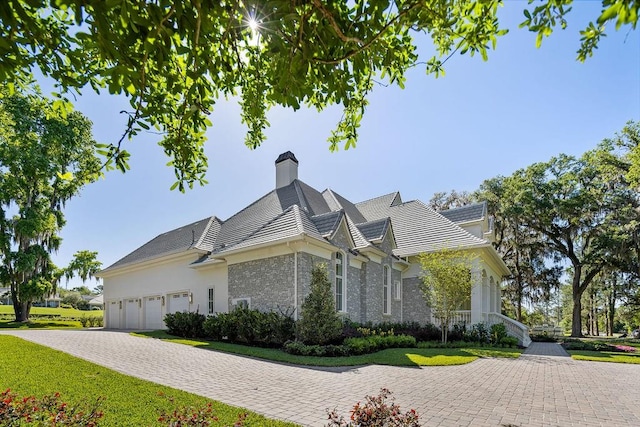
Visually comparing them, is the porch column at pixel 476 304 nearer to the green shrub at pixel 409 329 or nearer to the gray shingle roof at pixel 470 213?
the green shrub at pixel 409 329

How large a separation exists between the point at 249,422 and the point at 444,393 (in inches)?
161

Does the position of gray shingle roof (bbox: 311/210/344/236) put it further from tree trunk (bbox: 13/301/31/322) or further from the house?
tree trunk (bbox: 13/301/31/322)

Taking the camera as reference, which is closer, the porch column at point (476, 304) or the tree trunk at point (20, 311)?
the porch column at point (476, 304)

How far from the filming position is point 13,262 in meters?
24.2

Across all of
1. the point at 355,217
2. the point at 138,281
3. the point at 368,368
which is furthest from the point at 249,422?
the point at 138,281

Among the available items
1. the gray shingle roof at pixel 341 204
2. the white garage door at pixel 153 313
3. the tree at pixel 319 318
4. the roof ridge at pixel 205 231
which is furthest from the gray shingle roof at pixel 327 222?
the white garage door at pixel 153 313

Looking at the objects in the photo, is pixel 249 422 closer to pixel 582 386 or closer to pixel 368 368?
pixel 368 368

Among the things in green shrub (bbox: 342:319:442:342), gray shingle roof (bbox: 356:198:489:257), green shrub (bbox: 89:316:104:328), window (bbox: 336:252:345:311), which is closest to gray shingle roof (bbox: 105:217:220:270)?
green shrub (bbox: 89:316:104:328)

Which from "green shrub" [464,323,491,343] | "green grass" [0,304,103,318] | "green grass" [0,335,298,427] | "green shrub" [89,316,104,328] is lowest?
"green grass" [0,304,103,318]

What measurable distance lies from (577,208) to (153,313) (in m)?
29.8

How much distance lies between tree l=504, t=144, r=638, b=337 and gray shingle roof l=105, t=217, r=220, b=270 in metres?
22.2

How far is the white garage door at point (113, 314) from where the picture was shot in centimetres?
2292

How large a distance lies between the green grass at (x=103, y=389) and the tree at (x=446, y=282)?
10.8 meters

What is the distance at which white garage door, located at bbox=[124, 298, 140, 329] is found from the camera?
2145 centimetres
